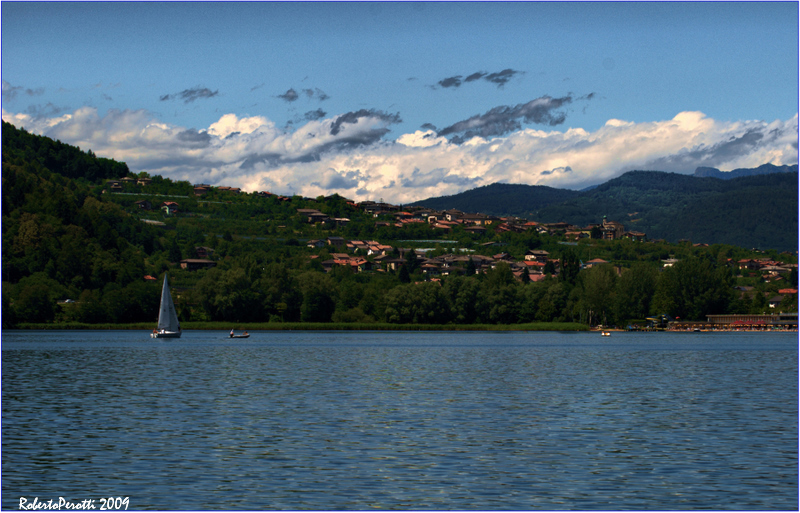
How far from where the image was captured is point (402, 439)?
28.5 metres

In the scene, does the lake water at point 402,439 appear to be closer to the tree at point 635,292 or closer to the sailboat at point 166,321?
the sailboat at point 166,321

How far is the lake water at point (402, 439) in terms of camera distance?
20703 millimetres

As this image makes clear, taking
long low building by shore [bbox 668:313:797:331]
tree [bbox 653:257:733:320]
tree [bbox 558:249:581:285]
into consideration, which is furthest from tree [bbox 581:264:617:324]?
long low building by shore [bbox 668:313:797:331]

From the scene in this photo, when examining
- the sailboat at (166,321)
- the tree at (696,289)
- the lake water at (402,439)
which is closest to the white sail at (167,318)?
the sailboat at (166,321)

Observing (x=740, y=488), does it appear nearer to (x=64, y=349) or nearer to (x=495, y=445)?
(x=495, y=445)

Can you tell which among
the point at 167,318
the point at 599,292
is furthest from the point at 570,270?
the point at 167,318

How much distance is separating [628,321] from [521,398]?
12343 cm

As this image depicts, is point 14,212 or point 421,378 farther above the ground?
point 14,212

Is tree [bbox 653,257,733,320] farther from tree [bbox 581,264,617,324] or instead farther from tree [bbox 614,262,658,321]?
tree [bbox 581,264,617,324]

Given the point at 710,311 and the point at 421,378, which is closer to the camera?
the point at 421,378

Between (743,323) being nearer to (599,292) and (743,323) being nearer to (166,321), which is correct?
(599,292)

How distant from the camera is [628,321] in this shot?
159 meters

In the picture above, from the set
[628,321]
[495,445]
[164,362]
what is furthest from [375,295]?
[495,445]

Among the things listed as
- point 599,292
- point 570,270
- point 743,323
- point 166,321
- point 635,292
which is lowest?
point 743,323
